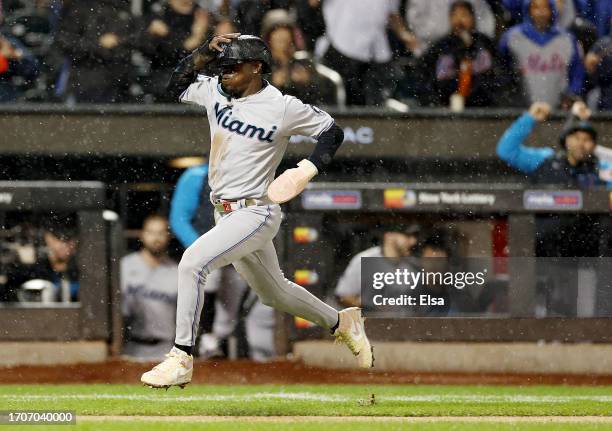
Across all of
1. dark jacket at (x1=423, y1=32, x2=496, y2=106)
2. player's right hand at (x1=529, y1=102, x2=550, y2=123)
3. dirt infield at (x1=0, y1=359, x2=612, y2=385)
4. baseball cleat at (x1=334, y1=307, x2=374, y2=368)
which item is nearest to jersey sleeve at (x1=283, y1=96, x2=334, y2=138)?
baseball cleat at (x1=334, y1=307, x2=374, y2=368)

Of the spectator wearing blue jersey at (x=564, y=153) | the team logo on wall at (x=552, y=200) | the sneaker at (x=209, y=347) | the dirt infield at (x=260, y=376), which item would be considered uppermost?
the spectator wearing blue jersey at (x=564, y=153)

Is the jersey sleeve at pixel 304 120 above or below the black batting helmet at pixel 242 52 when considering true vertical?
below

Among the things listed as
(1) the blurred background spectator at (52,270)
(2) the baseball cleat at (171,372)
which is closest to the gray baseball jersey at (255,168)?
(2) the baseball cleat at (171,372)

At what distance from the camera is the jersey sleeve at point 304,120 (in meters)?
5.73

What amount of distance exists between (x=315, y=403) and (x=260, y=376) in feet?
6.23

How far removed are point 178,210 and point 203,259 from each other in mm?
3378

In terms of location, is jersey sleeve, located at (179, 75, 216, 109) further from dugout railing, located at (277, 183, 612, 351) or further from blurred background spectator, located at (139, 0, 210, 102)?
blurred background spectator, located at (139, 0, 210, 102)

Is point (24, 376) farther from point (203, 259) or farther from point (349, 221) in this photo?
point (203, 259)

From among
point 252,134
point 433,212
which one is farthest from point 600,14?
point 252,134

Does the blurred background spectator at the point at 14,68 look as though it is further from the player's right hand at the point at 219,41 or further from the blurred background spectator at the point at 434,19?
the player's right hand at the point at 219,41

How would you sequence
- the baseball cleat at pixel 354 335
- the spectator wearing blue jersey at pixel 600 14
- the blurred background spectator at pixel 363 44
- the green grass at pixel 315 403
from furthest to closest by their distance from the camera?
the spectator wearing blue jersey at pixel 600 14 < the blurred background spectator at pixel 363 44 < the baseball cleat at pixel 354 335 < the green grass at pixel 315 403

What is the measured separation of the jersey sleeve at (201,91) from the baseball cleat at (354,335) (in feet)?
3.89

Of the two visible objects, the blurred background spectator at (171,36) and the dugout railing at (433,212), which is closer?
the dugout railing at (433,212)

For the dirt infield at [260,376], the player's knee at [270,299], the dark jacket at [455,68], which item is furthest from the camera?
the dark jacket at [455,68]
